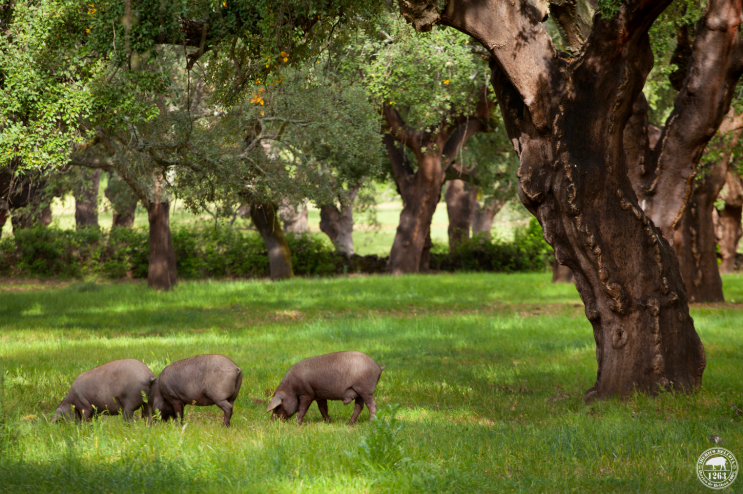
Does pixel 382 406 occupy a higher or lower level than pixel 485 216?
lower

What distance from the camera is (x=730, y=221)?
964 inches

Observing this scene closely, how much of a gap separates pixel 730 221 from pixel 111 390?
80.5 ft

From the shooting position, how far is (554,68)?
753cm

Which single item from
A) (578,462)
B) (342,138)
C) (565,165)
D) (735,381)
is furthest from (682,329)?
(342,138)

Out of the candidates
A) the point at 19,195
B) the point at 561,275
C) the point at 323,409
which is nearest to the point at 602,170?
the point at 323,409

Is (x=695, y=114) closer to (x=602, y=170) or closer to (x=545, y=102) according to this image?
(x=602, y=170)

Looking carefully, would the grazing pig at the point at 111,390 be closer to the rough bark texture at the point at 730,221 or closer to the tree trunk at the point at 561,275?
the tree trunk at the point at 561,275

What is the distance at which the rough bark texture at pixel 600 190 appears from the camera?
24.1ft

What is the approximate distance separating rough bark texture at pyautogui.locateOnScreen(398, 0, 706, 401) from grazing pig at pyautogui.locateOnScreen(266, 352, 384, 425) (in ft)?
9.22

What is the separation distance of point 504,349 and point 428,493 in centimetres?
756

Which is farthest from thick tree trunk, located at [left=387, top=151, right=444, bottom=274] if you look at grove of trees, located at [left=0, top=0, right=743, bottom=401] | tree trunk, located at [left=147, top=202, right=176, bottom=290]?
grove of trees, located at [left=0, top=0, right=743, bottom=401]

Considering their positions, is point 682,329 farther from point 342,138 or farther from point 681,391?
point 342,138

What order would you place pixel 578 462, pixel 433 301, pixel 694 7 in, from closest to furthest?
pixel 578 462, pixel 694 7, pixel 433 301

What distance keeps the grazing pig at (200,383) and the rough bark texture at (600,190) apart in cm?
401
